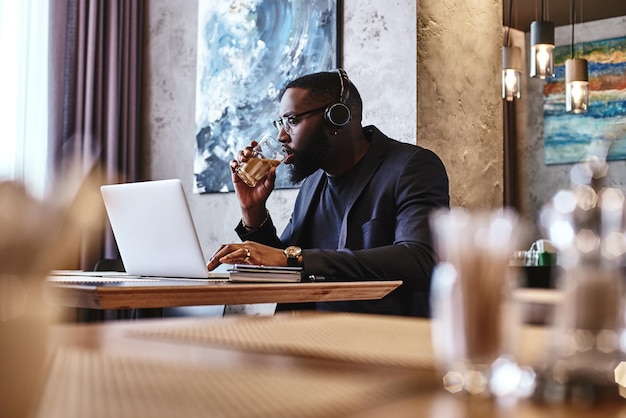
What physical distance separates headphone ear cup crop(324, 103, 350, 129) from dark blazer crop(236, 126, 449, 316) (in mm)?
107

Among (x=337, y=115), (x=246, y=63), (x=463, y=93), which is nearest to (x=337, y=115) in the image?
(x=337, y=115)

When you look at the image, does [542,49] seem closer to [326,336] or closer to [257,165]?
[257,165]

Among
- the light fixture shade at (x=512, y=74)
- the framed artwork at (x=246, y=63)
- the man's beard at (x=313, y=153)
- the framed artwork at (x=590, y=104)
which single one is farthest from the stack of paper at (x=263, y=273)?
the framed artwork at (x=590, y=104)

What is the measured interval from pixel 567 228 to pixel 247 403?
262mm

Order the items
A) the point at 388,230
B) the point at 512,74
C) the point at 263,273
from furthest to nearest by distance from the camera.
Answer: the point at 512,74, the point at 388,230, the point at 263,273

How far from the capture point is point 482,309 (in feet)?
1.86

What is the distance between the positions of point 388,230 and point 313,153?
0.42 m

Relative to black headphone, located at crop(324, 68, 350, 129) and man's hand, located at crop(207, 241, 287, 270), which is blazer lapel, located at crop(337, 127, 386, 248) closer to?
black headphone, located at crop(324, 68, 350, 129)

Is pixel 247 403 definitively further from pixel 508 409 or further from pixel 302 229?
pixel 302 229

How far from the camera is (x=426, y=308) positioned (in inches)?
91.4

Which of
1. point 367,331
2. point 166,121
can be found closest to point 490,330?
point 367,331

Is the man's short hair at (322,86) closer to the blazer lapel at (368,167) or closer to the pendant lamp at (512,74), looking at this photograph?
the blazer lapel at (368,167)

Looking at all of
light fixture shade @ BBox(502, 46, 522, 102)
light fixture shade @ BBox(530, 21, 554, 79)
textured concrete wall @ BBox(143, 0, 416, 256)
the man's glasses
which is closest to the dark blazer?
the man's glasses

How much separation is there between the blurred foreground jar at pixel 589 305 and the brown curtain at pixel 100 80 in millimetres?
3519
